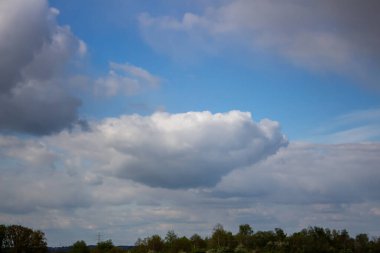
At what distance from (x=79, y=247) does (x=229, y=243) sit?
55907 mm

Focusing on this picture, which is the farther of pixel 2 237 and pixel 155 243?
pixel 155 243

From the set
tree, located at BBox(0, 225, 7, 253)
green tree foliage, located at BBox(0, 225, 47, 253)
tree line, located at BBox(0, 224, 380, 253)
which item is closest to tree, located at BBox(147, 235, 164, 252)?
tree line, located at BBox(0, 224, 380, 253)

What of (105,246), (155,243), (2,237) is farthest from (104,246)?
(2,237)

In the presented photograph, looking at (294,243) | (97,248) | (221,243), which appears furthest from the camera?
(97,248)

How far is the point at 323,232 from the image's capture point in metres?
163

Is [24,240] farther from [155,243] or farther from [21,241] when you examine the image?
[155,243]

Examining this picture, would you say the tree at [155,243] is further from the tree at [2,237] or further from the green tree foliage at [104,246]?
the tree at [2,237]

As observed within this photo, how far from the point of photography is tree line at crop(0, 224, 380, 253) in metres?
140

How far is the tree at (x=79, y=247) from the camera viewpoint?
168000 millimetres

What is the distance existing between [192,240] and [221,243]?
73.5 feet

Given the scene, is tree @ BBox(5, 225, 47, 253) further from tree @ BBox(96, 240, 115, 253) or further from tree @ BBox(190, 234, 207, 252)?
tree @ BBox(190, 234, 207, 252)

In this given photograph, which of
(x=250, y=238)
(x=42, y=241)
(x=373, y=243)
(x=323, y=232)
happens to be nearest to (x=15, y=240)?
(x=42, y=241)

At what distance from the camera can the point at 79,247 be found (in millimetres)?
169375

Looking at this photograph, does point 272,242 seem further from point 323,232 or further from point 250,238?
point 323,232
